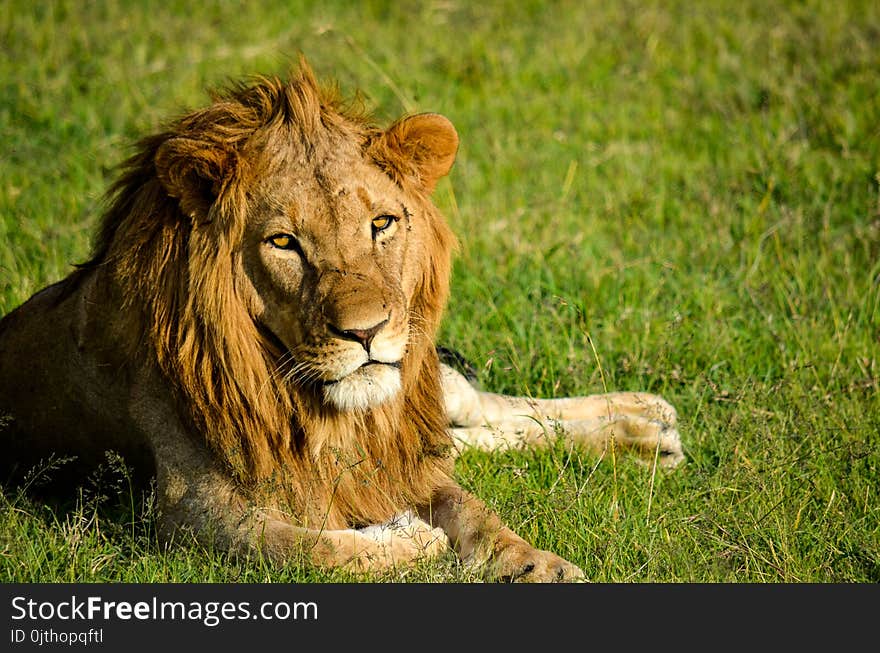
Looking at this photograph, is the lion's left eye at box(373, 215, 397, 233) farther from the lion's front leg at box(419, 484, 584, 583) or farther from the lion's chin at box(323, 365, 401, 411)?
the lion's front leg at box(419, 484, 584, 583)

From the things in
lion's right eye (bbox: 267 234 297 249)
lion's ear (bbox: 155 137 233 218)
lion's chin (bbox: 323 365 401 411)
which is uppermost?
lion's ear (bbox: 155 137 233 218)

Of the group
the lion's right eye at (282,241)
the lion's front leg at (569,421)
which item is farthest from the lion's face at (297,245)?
the lion's front leg at (569,421)

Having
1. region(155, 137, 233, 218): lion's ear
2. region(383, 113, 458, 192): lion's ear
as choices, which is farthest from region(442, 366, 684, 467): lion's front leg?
region(155, 137, 233, 218): lion's ear

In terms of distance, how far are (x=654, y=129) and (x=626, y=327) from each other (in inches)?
93.6

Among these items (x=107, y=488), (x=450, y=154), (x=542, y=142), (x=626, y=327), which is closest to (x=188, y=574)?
(x=107, y=488)

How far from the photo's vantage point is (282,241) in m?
3.20

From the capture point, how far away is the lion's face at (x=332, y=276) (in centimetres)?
308

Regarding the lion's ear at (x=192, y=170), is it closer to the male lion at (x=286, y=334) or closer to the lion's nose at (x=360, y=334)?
the male lion at (x=286, y=334)

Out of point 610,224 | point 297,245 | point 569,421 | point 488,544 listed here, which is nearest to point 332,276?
point 297,245

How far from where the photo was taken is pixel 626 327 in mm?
5016

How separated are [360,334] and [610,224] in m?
3.20

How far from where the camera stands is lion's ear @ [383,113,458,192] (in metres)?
3.43

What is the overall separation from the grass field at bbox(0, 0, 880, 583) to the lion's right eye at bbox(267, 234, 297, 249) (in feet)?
2.79

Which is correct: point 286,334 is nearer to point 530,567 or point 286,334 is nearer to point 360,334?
point 360,334
